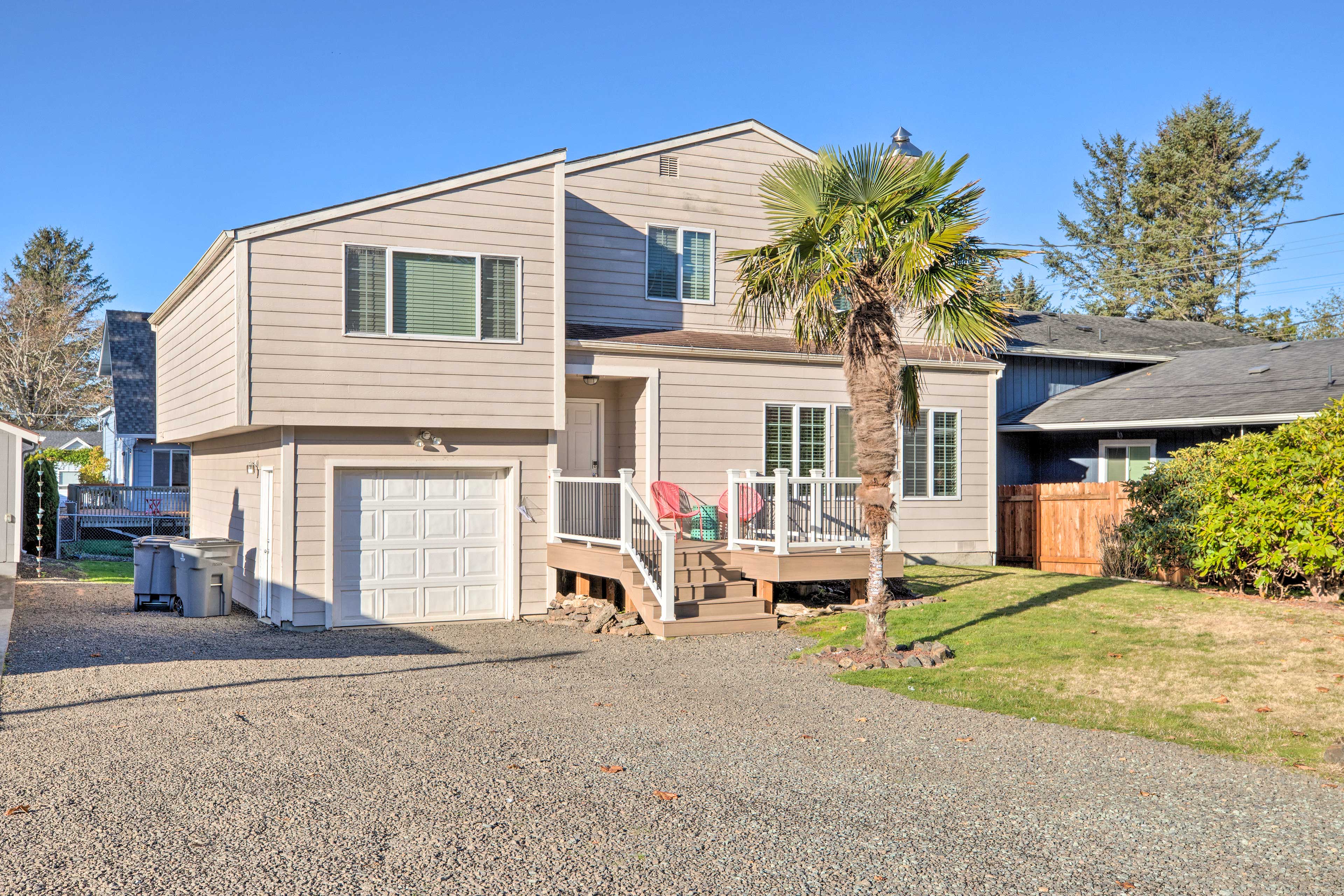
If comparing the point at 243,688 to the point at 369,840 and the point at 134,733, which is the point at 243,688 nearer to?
the point at 134,733

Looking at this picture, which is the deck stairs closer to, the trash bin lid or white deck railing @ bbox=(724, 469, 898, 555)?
white deck railing @ bbox=(724, 469, 898, 555)

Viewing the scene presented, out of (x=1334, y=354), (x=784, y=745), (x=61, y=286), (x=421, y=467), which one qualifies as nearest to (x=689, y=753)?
(x=784, y=745)

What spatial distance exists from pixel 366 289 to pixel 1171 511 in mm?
10787

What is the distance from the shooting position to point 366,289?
12.6m

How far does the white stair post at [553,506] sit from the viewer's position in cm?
1362

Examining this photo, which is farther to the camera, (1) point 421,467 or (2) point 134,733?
(1) point 421,467

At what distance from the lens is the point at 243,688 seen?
28.6ft

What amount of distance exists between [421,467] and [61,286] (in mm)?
51027

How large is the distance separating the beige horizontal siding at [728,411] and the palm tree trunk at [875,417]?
4.45 meters

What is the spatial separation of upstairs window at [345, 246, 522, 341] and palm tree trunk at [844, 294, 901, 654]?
502 centimetres

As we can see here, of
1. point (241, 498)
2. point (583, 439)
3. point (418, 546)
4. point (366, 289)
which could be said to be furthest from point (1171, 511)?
point (241, 498)

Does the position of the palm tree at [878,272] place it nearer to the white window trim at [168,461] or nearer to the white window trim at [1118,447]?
the white window trim at [1118,447]

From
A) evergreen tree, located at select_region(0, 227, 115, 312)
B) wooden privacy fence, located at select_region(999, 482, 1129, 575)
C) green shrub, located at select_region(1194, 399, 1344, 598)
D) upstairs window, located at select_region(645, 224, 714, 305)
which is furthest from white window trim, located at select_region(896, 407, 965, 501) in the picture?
evergreen tree, located at select_region(0, 227, 115, 312)

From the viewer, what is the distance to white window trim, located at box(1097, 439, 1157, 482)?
18.1 metres
